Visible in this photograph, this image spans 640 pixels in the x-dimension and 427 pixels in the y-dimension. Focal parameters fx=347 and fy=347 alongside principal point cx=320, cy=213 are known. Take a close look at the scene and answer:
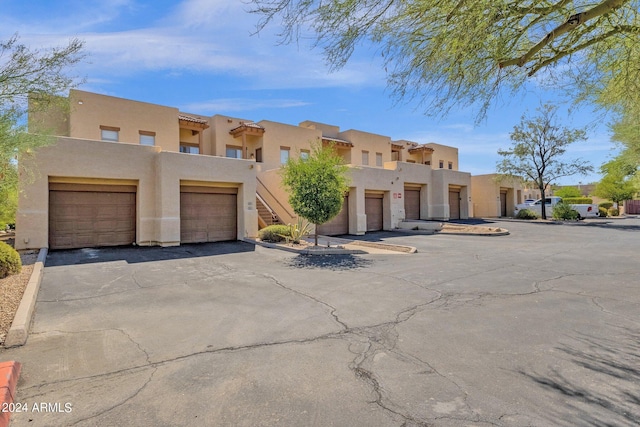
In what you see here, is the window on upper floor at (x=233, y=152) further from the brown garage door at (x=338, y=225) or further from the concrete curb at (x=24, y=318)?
the concrete curb at (x=24, y=318)

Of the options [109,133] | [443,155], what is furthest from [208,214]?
[443,155]

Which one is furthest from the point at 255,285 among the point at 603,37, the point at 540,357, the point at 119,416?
the point at 603,37

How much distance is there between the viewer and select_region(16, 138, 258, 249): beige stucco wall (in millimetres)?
12531

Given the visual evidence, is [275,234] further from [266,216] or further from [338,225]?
[338,225]

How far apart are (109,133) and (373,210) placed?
54.0 ft

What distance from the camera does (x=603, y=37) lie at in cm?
554

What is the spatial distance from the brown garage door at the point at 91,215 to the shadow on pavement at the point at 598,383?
15.2 m

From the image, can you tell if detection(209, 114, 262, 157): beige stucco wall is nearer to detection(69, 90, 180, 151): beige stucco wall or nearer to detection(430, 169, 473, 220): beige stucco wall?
detection(69, 90, 180, 151): beige stucco wall

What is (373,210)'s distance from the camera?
925 inches

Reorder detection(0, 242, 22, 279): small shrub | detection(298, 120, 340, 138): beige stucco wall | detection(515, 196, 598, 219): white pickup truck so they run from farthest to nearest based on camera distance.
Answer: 1. detection(515, 196, 598, 219): white pickup truck
2. detection(298, 120, 340, 138): beige stucco wall
3. detection(0, 242, 22, 279): small shrub

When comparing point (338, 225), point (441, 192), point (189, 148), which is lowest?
point (338, 225)

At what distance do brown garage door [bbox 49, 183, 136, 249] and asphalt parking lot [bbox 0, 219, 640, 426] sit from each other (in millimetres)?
4542

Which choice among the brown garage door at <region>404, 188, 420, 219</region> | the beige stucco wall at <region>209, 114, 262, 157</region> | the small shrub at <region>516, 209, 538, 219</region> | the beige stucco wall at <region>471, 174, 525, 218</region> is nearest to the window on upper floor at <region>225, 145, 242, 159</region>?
the beige stucco wall at <region>209, 114, 262, 157</region>

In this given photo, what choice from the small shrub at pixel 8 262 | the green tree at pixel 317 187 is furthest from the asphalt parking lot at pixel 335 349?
the green tree at pixel 317 187
